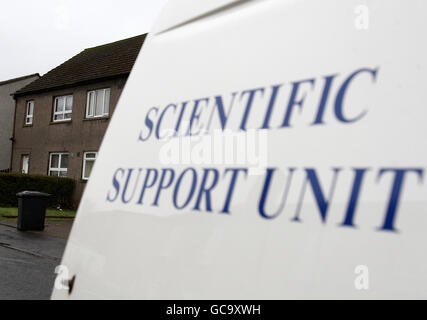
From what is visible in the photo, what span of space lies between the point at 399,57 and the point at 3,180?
59.3ft

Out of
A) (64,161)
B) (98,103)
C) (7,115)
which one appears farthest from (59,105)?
(7,115)

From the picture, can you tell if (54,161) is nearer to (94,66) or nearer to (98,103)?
(98,103)

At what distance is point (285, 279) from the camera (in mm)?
1155

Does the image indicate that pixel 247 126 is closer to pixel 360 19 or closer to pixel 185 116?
pixel 185 116

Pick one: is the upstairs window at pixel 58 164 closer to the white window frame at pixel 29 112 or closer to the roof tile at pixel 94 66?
the white window frame at pixel 29 112

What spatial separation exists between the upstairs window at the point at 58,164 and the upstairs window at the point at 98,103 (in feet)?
8.13

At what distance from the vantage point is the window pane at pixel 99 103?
19.2 m

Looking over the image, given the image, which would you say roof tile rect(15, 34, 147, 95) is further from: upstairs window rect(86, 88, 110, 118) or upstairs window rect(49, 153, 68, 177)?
upstairs window rect(49, 153, 68, 177)

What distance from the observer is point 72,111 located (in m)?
20.5

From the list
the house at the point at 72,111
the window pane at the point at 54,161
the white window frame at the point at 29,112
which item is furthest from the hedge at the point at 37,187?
the white window frame at the point at 29,112

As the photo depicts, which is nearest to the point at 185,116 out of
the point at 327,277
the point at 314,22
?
the point at 314,22

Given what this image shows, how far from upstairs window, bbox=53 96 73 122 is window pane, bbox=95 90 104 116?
1.91 m

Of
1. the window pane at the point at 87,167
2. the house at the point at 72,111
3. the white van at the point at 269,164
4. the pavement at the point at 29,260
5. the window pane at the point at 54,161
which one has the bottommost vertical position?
the pavement at the point at 29,260
